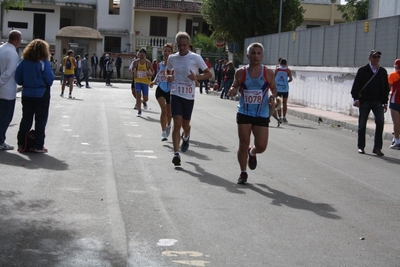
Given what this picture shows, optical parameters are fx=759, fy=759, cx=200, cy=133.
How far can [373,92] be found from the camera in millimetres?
14414

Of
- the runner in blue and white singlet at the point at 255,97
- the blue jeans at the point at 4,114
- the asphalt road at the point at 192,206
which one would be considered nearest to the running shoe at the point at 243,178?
the runner in blue and white singlet at the point at 255,97

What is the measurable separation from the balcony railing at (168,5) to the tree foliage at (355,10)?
13.2 meters

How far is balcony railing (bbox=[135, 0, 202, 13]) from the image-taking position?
66.5m

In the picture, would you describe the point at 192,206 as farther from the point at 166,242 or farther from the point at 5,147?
the point at 5,147

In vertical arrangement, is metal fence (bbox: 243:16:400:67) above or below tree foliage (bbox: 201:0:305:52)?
below

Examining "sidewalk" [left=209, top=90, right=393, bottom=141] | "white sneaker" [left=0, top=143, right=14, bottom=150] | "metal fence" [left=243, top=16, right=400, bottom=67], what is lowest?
"sidewalk" [left=209, top=90, right=393, bottom=141]

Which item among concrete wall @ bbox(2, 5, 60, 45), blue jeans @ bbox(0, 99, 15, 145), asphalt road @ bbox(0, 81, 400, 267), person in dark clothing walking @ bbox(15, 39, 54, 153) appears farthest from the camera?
concrete wall @ bbox(2, 5, 60, 45)

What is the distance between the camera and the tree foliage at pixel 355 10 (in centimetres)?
6300

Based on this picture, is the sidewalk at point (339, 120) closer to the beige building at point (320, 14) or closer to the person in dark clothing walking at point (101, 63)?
the person in dark clothing walking at point (101, 63)

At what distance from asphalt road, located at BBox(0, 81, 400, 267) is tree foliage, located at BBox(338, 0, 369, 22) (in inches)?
1978

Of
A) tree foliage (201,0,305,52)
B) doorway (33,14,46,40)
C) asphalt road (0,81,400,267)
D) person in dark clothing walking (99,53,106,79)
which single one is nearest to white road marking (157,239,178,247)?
asphalt road (0,81,400,267)

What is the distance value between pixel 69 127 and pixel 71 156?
4843 millimetres

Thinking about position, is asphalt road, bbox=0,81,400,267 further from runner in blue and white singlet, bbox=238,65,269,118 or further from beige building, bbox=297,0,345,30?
beige building, bbox=297,0,345,30

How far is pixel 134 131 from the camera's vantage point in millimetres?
16312
